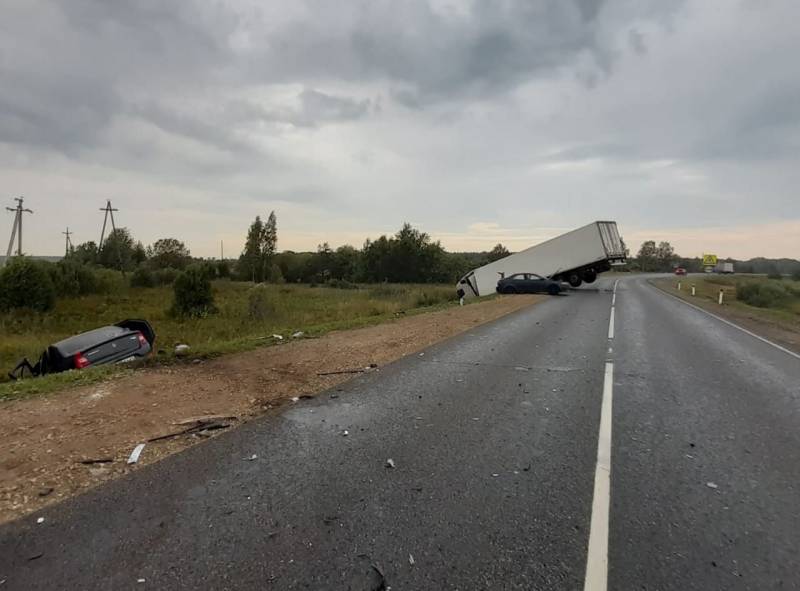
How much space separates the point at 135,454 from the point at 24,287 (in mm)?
28086

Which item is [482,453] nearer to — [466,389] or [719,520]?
[719,520]

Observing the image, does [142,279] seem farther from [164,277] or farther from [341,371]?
[341,371]

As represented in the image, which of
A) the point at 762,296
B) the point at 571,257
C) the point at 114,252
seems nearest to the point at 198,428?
the point at 571,257

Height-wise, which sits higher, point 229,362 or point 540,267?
point 540,267

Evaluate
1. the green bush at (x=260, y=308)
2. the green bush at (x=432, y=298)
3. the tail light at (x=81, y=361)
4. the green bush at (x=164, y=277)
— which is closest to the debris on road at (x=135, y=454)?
the tail light at (x=81, y=361)

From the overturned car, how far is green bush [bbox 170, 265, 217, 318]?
17.3 metres

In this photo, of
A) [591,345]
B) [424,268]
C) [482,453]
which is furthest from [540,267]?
[424,268]

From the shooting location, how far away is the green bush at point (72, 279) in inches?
1261

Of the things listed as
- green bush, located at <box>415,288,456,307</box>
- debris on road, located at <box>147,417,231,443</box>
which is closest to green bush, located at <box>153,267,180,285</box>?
green bush, located at <box>415,288,456,307</box>

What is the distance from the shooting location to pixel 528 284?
27.5m

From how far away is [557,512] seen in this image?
312 centimetres

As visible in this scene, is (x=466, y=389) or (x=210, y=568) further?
(x=466, y=389)

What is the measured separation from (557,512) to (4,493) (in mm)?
4009

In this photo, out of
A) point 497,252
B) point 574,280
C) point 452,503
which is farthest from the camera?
point 497,252
